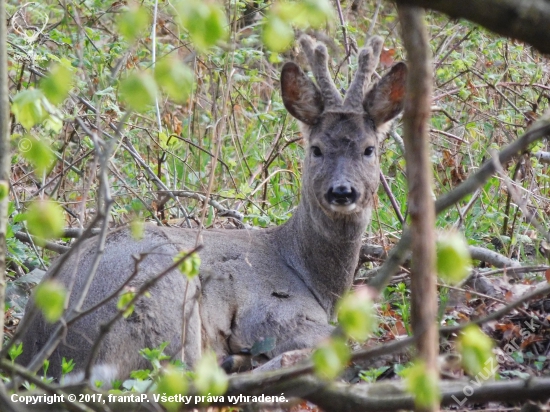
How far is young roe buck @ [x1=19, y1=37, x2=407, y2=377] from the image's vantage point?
513 centimetres

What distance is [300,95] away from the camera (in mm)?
6207

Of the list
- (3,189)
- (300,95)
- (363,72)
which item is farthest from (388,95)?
(3,189)

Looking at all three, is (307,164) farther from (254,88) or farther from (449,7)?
(449,7)

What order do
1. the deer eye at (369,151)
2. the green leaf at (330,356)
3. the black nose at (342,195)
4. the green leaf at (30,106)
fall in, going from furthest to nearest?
the deer eye at (369,151)
the black nose at (342,195)
the green leaf at (30,106)
the green leaf at (330,356)

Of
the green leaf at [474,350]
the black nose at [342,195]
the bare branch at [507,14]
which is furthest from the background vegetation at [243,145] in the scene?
the bare branch at [507,14]

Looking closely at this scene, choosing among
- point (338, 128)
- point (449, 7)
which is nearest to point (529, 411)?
point (449, 7)

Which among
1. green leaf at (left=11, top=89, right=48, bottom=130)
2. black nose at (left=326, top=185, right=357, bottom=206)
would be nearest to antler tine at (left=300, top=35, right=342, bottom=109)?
black nose at (left=326, top=185, right=357, bottom=206)

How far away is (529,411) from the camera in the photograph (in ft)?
10.4

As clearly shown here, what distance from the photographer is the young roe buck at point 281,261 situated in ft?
16.8

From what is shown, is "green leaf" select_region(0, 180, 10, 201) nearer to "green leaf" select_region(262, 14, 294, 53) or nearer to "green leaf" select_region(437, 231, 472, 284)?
"green leaf" select_region(262, 14, 294, 53)

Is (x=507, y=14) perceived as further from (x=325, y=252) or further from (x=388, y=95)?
(x=325, y=252)

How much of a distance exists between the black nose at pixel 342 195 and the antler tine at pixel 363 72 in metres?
0.69

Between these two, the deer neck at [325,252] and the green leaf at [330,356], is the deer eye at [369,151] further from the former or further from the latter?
the green leaf at [330,356]

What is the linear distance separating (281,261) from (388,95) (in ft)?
4.65
